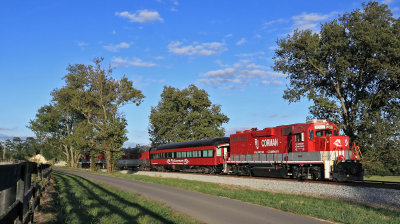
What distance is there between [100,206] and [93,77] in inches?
1413

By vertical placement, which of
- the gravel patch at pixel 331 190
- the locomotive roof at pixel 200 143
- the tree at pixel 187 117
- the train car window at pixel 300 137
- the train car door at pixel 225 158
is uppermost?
the tree at pixel 187 117

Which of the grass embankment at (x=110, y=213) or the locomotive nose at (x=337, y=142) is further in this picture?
the locomotive nose at (x=337, y=142)

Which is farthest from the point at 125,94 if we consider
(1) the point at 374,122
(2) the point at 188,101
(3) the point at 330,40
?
(1) the point at 374,122

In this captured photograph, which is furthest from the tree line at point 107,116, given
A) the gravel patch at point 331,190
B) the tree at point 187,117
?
the gravel patch at point 331,190

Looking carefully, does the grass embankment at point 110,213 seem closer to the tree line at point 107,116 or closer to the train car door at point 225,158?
the train car door at point 225,158

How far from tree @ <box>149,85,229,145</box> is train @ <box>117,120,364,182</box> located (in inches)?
1090

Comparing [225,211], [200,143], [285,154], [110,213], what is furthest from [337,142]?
[200,143]

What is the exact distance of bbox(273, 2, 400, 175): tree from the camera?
31562 mm

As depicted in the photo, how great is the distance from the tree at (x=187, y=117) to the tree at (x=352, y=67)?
30.0 m

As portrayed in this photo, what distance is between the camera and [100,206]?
13.7 meters

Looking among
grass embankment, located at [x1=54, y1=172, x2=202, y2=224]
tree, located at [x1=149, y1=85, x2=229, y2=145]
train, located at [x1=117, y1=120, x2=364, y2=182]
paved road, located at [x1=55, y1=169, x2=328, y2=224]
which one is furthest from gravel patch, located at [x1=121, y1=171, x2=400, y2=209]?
tree, located at [x1=149, y1=85, x2=229, y2=145]

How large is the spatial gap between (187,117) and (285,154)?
140 feet

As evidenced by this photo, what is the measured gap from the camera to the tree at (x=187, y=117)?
66.8 metres

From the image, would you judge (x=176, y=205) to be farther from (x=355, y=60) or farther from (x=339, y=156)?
(x=355, y=60)
